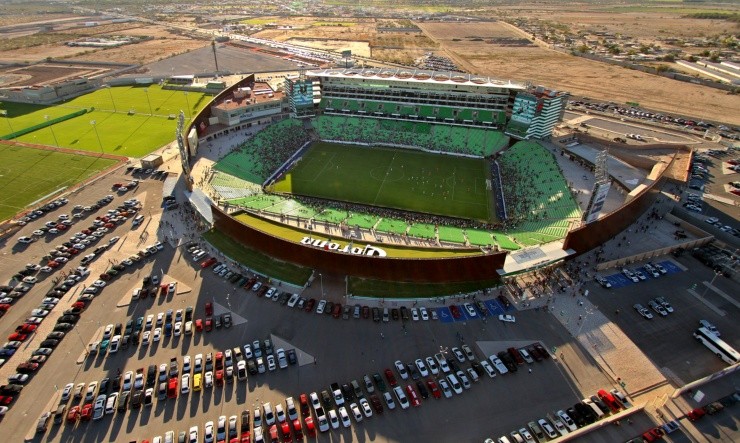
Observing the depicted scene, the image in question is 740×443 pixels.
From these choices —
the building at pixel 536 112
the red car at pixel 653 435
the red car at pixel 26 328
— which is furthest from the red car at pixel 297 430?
the building at pixel 536 112

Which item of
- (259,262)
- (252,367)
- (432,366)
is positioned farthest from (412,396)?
(259,262)

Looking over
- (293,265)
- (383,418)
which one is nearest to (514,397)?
(383,418)

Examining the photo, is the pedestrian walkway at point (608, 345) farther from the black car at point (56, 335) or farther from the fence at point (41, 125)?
the fence at point (41, 125)

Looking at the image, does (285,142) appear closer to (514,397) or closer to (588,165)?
(588,165)

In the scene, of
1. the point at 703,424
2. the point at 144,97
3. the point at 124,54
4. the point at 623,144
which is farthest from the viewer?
the point at 124,54

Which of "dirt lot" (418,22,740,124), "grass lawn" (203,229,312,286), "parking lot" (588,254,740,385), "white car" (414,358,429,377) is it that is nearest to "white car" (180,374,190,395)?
"grass lawn" (203,229,312,286)

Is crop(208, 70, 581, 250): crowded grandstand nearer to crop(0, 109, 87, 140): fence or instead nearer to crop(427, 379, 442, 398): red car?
crop(427, 379, 442, 398): red car

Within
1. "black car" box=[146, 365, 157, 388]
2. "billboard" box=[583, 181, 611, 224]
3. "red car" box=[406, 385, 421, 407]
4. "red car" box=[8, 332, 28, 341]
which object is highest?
"billboard" box=[583, 181, 611, 224]
